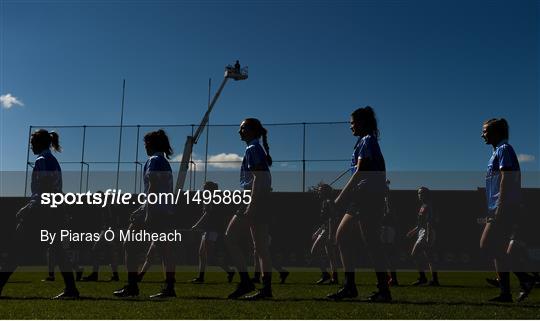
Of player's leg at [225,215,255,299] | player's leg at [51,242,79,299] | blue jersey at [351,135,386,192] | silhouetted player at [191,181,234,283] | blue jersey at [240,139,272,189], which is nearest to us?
blue jersey at [351,135,386,192]

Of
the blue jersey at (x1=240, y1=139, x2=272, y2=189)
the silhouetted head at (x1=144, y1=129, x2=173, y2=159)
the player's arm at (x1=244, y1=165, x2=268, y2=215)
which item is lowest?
the player's arm at (x1=244, y1=165, x2=268, y2=215)

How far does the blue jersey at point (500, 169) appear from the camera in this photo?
6059mm

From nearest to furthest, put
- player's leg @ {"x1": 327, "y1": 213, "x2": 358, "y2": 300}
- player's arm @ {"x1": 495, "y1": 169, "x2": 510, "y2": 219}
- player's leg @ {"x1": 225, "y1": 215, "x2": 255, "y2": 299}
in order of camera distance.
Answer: player's arm @ {"x1": 495, "y1": 169, "x2": 510, "y2": 219}, player's leg @ {"x1": 327, "y1": 213, "x2": 358, "y2": 300}, player's leg @ {"x1": 225, "y1": 215, "x2": 255, "y2": 299}

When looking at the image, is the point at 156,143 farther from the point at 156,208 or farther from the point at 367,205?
the point at 367,205

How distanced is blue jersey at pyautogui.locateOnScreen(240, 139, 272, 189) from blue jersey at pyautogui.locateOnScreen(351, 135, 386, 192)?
1083 millimetres

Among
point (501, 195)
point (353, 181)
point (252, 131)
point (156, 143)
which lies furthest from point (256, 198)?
point (501, 195)

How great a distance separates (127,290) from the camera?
698cm

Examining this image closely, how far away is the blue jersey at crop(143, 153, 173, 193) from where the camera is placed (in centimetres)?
671

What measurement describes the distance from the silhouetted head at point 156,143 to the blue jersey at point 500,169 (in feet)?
→ 12.3

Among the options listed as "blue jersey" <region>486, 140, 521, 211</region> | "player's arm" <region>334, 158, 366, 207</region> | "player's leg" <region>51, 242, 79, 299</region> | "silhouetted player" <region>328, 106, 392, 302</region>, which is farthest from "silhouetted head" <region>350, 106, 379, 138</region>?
"player's leg" <region>51, 242, 79, 299</region>

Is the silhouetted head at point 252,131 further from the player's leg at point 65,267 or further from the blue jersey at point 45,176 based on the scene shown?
the player's leg at point 65,267

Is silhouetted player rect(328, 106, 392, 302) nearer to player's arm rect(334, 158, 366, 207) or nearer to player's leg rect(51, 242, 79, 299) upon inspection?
player's arm rect(334, 158, 366, 207)

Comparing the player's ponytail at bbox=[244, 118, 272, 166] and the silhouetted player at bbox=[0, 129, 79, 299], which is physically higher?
the player's ponytail at bbox=[244, 118, 272, 166]

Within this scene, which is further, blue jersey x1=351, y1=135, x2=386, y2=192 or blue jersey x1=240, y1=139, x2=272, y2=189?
blue jersey x1=240, y1=139, x2=272, y2=189
